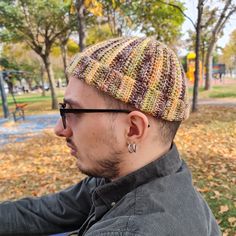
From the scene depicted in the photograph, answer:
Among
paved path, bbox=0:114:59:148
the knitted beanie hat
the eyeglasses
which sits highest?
the knitted beanie hat

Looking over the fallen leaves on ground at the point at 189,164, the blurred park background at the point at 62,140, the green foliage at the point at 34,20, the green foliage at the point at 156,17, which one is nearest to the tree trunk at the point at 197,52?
the blurred park background at the point at 62,140

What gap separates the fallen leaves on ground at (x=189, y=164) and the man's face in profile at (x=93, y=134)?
2.49 m

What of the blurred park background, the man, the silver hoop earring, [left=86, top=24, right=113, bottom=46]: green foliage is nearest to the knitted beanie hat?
the man

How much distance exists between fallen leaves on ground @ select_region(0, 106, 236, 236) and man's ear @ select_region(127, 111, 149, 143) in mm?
2523

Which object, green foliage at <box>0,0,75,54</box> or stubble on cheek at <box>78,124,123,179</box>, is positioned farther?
green foliage at <box>0,0,75,54</box>

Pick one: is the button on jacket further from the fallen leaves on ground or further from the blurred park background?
the fallen leaves on ground

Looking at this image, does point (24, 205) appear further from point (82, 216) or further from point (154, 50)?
point (154, 50)

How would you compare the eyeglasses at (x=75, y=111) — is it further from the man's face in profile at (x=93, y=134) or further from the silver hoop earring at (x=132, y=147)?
the silver hoop earring at (x=132, y=147)

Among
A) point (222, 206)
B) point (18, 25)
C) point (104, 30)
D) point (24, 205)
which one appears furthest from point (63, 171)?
point (104, 30)

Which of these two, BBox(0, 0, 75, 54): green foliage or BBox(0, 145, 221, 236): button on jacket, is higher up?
BBox(0, 0, 75, 54): green foliage

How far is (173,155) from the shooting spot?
1104mm

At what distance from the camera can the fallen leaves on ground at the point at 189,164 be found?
12.7ft

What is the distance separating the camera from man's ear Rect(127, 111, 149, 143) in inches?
41.0

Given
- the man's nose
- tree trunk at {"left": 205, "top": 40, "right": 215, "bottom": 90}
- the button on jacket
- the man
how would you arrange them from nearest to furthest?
1. the button on jacket
2. the man
3. the man's nose
4. tree trunk at {"left": 205, "top": 40, "right": 215, "bottom": 90}
